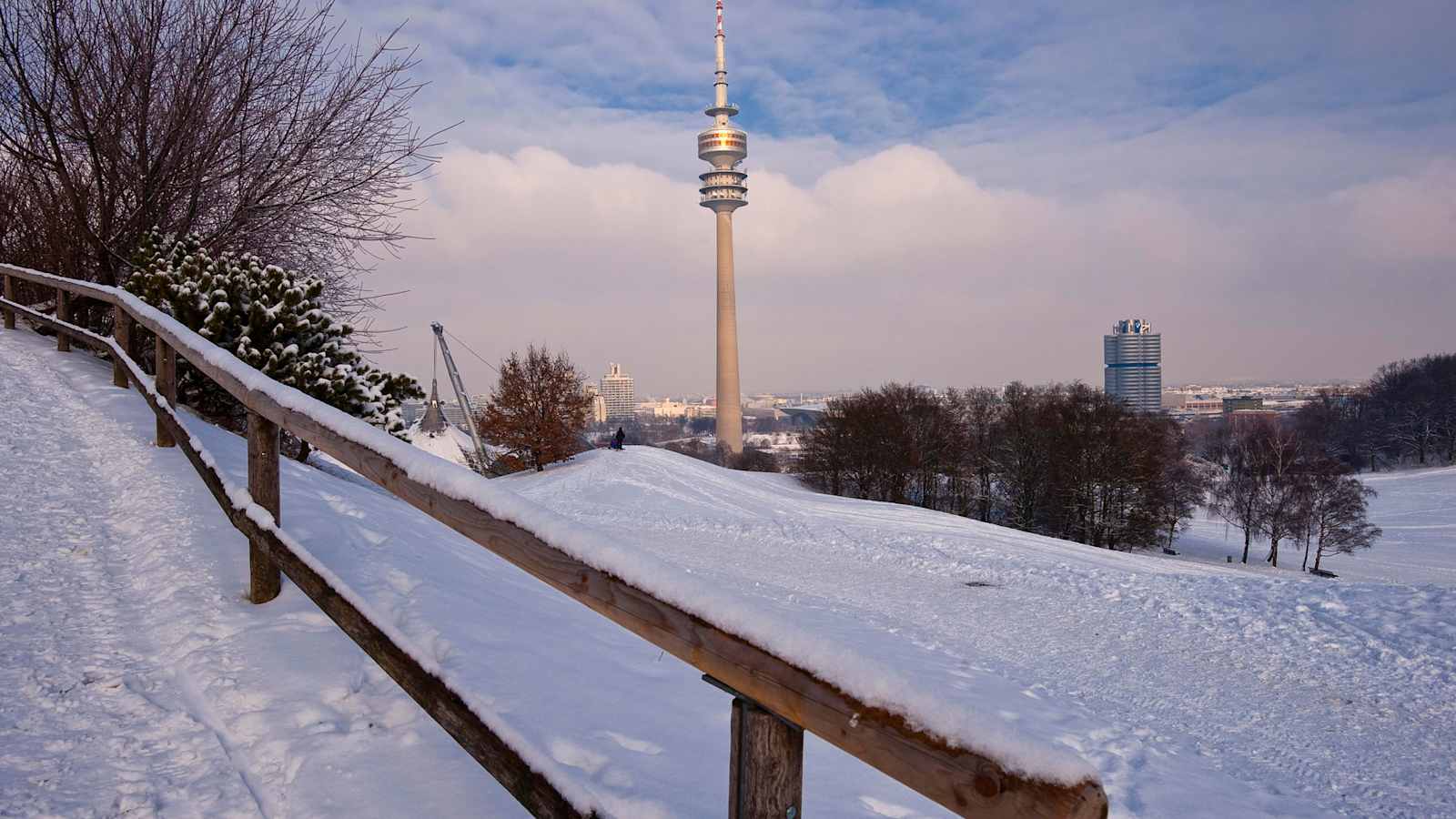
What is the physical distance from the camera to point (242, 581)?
3908 millimetres

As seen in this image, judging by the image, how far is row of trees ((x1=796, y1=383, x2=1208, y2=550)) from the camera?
39906 mm

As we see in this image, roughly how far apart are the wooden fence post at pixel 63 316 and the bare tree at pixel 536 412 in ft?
86.0

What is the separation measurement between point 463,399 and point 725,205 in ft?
200

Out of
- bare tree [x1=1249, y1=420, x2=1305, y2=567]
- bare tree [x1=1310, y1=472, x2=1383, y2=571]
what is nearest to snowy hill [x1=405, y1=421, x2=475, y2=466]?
bare tree [x1=1249, y1=420, x2=1305, y2=567]

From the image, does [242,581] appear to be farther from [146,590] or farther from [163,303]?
[163,303]

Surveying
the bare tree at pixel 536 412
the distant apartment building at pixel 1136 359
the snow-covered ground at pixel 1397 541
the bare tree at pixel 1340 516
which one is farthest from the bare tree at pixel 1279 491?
the distant apartment building at pixel 1136 359

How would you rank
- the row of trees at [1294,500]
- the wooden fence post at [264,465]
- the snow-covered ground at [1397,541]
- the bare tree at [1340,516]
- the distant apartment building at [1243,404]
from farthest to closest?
the distant apartment building at [1243,404]
the row of trees at [1294,500]
the bare tree at [1340,516]
the snow-covered ground at [1397,541]
the wooden fence post at [264,465]

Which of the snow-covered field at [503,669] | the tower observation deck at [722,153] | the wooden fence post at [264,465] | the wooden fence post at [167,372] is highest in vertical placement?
the tower observation deck at [722,153]

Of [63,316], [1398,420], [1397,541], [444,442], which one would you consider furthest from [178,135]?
[1398,420]

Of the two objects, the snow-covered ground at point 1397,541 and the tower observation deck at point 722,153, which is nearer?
the snow-covered ground at point 1397,541

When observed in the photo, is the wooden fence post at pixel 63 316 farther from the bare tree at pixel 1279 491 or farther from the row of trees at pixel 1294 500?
the bare tree at pixel 1279 491

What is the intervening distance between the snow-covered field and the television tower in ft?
267

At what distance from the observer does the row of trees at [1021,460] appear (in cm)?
3991

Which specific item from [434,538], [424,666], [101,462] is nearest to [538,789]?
[424,666]
